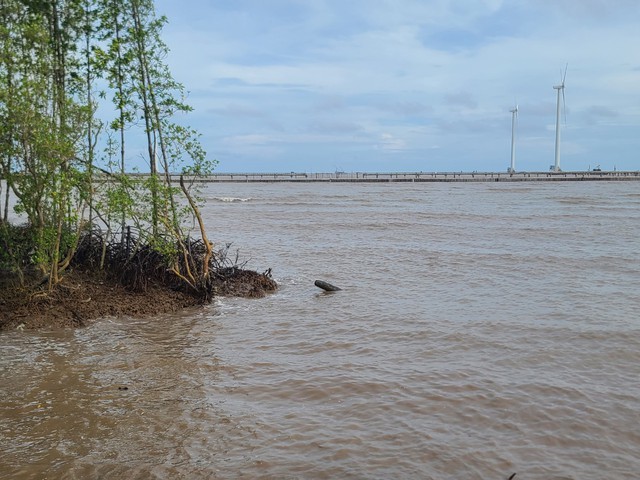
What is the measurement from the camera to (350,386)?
26.3 feet

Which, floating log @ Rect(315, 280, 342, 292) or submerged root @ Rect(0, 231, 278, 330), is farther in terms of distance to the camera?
floating log @ Rect(315, 280, 342, 292)

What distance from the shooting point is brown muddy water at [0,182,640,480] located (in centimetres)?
596

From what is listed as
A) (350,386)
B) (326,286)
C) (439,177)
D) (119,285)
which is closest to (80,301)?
(119,285)

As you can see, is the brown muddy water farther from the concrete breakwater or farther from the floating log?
the concrete breakwater

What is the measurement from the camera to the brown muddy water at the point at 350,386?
235 inches

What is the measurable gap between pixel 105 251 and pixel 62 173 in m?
2.79

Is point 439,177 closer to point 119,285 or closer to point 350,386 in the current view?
point 119,285


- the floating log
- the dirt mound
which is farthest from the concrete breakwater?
the dirt mound

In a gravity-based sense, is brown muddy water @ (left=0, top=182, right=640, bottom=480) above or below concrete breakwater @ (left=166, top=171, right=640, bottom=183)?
below

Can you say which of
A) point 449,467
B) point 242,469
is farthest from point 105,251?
point 449,467

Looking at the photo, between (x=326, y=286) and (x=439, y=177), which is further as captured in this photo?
(x=439, y=177)

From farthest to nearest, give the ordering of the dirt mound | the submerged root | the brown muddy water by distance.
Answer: the submerged root, the dirt mound, the brown muddy water

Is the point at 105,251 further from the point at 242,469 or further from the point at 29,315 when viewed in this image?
the point at 242,469

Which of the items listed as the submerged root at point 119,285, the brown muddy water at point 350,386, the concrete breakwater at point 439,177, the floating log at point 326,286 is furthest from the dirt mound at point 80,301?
the concrete breakwater at point 439,177
